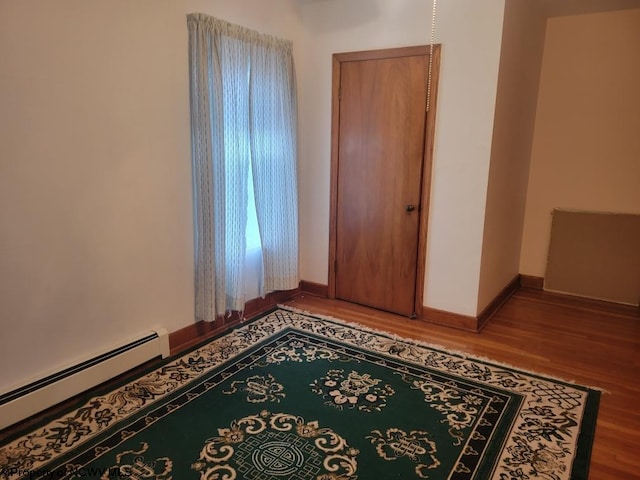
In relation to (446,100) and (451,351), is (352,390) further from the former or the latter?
(446,100)

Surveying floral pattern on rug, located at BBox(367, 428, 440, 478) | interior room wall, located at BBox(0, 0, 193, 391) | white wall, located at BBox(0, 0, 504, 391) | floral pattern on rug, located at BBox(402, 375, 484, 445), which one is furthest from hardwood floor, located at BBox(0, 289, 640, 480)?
floral pattern on rug, located at BBox(367, 428, 440, 478)

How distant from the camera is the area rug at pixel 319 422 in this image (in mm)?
1944

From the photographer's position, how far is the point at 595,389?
8.61 feet

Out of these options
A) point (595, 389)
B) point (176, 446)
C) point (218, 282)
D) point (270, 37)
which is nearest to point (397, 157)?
point (270, 37)

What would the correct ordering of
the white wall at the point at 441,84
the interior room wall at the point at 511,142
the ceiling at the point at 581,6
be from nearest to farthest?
the white wall at the point at 441,84, the interior room wall at the point at 511,142, the ceiling at the point at 581,6

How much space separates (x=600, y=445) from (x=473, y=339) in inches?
47.6

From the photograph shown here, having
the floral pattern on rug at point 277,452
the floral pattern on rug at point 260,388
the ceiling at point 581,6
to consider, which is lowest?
the floral pattern on rug at point 277,452

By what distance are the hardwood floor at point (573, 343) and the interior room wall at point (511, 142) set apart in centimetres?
33

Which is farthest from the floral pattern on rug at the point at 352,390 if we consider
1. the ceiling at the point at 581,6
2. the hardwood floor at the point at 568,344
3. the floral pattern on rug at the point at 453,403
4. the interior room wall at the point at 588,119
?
the ceiling at the point at 581,6

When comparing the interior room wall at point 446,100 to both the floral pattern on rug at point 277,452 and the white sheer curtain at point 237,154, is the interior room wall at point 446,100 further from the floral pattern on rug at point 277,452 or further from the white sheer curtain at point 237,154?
the floral pattern on rug at point 277,452

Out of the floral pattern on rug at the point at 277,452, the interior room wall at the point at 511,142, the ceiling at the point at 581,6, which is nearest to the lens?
the floral pattern on rug at the point at 277,452

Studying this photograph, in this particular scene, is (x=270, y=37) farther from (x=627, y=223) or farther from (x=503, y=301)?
(x=627, y=223)

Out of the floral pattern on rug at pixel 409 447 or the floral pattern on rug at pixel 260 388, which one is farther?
the floral pattern on rug at pixel 260 388

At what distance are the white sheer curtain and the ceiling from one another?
224 cm
